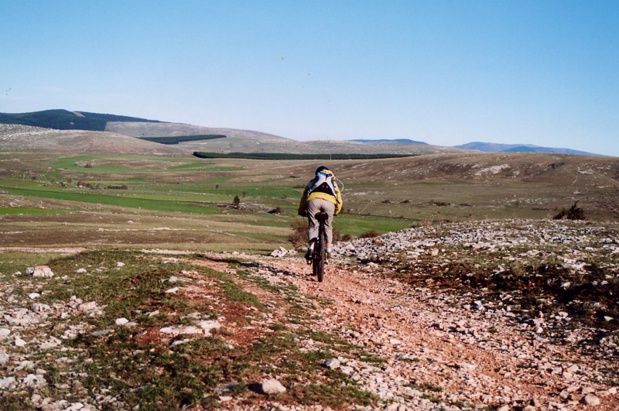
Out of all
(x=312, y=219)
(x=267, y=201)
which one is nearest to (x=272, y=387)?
(x=312, y=219)

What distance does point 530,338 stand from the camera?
1078cm

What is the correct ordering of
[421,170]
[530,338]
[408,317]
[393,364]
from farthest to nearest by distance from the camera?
1. [421,170]
2. [408,317]
3. [530,338]
4. [393,364]

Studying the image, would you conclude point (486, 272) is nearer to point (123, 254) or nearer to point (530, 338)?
point (530, 338)

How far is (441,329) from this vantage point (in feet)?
37.1

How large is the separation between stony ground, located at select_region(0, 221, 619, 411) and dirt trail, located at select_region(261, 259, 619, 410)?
27 millimetres

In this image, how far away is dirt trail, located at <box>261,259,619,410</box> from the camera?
748 centimetres

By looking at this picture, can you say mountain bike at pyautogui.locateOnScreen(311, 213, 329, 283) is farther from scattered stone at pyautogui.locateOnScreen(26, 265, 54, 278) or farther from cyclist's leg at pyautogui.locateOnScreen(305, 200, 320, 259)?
scattered stone at pyautogui.locateOnScreen(26, 265, 54, 278)

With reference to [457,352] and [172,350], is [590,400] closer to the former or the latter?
[457,352]

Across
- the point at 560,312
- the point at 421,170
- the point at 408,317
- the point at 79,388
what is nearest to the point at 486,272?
the point at 560,312

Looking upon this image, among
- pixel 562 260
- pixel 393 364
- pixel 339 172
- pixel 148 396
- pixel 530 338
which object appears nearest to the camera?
pixel 148 396

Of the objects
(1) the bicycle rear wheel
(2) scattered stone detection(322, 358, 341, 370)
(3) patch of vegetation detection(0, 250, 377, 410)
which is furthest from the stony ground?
(1) the bicycle rear wheel

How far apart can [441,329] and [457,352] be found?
6.18 feet

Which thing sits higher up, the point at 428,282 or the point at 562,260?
the point at 562,260

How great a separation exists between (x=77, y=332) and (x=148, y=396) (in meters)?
2.91
